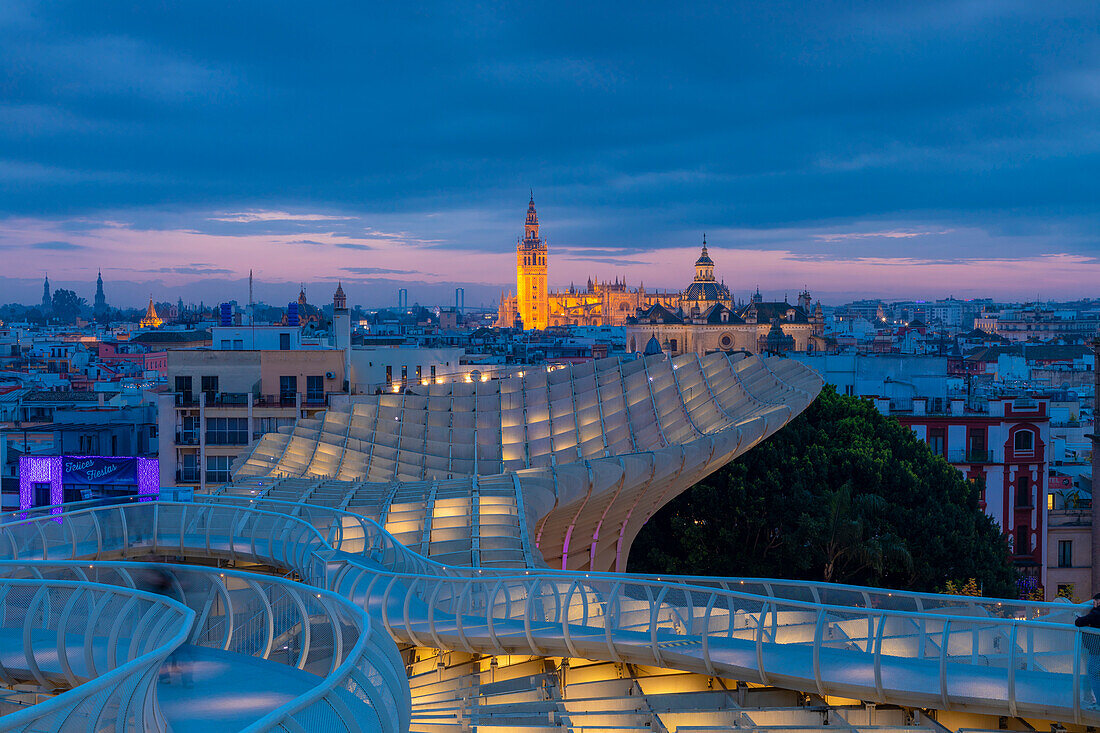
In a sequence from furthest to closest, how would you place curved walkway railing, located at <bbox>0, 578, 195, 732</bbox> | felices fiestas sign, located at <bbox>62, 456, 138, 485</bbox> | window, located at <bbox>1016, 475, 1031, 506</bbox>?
window, located at <bbox>1016, 475, 1031, 506</bbox>, felices fiestas sign, located at <bbox>62, 456, 138, 485</bbox>, curved walkway railing, located at <bbox>0, 578, 195, 732</bbox>

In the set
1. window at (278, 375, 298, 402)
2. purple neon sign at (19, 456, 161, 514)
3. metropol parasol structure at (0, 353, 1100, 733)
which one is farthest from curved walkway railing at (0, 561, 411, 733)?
window at (278, 375, 298, 402)

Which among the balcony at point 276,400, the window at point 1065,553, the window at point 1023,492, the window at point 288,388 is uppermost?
the window at point 288,388

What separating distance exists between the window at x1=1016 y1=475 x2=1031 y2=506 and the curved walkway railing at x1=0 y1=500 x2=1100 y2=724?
110ft

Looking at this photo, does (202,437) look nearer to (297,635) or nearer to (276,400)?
(276,400)

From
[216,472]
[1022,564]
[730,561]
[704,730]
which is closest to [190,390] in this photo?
[216,472]

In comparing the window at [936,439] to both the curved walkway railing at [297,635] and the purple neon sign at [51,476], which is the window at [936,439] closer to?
the purple neon sign at [51,476]

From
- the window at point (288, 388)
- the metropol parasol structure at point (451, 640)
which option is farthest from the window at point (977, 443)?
the metropol parasol structure at point (451, 640)

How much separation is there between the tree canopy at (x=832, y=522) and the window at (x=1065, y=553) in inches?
341

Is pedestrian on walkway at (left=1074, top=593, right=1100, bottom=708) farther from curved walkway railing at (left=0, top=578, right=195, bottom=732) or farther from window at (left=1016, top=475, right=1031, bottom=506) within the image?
window at (left=1016, top=475, right=1031, bottom=506)

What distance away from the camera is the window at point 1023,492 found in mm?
45906

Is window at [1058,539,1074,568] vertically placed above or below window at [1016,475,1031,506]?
below

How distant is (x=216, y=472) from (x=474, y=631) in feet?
106

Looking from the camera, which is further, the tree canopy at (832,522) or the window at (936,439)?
the window at (936,439)

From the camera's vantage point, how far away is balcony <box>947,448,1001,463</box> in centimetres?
4684
